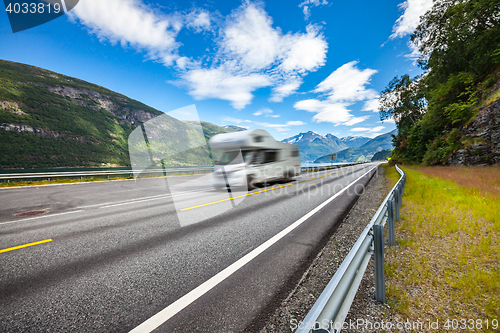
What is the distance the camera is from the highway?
2307 mm

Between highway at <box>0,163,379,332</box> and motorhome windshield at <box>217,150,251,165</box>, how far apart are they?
5698 millimetres

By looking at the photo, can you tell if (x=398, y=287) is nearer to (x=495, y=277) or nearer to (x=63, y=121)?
(x=495, y=277)

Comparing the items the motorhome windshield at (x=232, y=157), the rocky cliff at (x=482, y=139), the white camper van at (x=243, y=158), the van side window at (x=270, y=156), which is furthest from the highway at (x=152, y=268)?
the rocky cliff at (x=482, y=139)

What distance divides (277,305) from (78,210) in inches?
328

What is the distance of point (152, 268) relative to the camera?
11.1 ft

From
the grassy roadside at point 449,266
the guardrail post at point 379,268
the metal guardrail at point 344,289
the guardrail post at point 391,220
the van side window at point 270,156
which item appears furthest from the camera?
the van side window at point 270,156

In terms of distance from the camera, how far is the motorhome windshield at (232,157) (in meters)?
12.1

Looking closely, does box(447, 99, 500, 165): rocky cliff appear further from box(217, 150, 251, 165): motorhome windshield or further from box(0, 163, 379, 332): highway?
box(217, 150, 251, 165): motorhome windshield

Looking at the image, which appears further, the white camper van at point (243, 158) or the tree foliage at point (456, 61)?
the tree foliage at point (456, 61)

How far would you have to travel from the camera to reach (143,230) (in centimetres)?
522

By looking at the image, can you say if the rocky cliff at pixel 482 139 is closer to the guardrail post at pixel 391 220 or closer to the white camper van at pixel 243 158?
the white camper van at pixel 243 158

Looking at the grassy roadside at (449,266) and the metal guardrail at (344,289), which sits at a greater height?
the metal guardrail at (344,289)

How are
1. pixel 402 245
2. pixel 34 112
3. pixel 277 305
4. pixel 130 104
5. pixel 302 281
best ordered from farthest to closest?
1. pixel 130 104
2. pixel 34 112
3. pixel 402 245
4. pixel 302 281
5. pixel 277 305

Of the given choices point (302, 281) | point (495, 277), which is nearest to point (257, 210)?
point (302, 281)
